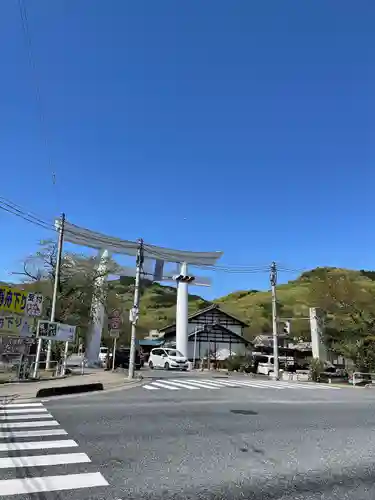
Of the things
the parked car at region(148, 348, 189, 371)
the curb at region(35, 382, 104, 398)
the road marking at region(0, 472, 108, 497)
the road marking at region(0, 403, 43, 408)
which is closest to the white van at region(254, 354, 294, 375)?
the parked car at region(148, 348, 189, 371)

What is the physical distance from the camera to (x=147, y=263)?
41.2 metres

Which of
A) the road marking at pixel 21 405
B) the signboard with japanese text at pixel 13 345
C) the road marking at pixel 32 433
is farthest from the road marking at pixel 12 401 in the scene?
the signboard with japanese text at pixel 13 345

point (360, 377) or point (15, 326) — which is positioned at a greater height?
point (15, 326)

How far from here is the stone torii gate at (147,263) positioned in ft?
123

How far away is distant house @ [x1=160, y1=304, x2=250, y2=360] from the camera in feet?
171

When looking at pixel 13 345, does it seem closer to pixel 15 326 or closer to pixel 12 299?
pixel 15 326

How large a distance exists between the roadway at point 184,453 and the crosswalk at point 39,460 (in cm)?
1

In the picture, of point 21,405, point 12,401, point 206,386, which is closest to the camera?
point 21,405

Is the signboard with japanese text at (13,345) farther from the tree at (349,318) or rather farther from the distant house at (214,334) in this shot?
the distant house at (214,334)

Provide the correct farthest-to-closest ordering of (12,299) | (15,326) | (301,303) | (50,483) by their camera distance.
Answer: (301,303), (15,326), (12,299), (50,483)

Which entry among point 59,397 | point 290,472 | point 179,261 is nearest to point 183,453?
point 290,472

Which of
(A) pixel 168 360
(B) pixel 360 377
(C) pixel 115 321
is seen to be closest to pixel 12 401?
(C) pixel 115 321

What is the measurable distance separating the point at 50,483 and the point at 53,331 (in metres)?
14.5

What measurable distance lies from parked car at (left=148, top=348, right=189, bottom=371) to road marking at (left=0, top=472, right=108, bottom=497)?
31753mm
